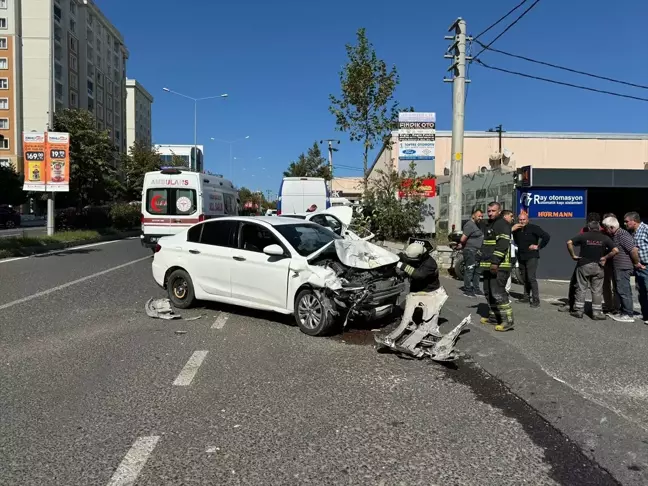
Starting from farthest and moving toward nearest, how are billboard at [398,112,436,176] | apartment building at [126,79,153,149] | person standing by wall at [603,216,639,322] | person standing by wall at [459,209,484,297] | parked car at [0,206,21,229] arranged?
apartment building at [126,79,153,149]
parked car at [0,206,21,229]
billboard at [398,112,436,176]
person standing by wall at [459,209,484,297]
person standing by wall at [603,216,639,322]

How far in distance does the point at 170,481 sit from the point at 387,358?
3.26m

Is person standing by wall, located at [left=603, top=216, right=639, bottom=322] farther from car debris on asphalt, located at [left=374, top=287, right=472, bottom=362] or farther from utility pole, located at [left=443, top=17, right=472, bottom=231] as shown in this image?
utility pole, located at [left=443, top=17, right=472, bottom=231]

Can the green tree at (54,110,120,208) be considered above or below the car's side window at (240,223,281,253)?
above

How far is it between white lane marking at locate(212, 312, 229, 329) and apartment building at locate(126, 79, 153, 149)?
108m

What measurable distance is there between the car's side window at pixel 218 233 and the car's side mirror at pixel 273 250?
1.07 metres

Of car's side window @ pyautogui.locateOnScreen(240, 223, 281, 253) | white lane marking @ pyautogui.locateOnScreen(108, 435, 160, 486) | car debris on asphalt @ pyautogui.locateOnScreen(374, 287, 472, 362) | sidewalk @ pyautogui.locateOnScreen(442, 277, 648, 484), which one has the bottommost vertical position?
white lane marking @ pyautogui.locateOnScreen(108, 435, 160, 486)

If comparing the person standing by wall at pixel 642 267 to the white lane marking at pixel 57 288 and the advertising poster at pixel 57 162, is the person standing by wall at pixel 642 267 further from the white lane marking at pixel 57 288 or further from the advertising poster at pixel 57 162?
the advertising poster at pixel 57 162

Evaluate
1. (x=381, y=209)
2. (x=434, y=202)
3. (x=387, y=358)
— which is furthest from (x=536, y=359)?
(x=434, y=202)

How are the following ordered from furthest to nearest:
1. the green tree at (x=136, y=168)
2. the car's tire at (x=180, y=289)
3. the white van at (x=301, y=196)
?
the green tree at (x=136, y=168)
the white van at (x=301, y=196)
the car's tire at (x=180, y=289)

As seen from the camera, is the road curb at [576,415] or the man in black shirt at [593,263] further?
the man in black shirt at [593,263]

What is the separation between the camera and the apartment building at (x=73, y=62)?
70.2 metres

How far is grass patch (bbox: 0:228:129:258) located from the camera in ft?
58.3

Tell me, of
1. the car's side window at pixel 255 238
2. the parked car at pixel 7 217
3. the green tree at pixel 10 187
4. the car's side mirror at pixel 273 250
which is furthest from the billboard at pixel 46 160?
the green tree at pixel 10 187

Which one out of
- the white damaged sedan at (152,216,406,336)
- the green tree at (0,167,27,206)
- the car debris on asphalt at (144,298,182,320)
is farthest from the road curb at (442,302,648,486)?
the green tree at (0,167,27,206)
